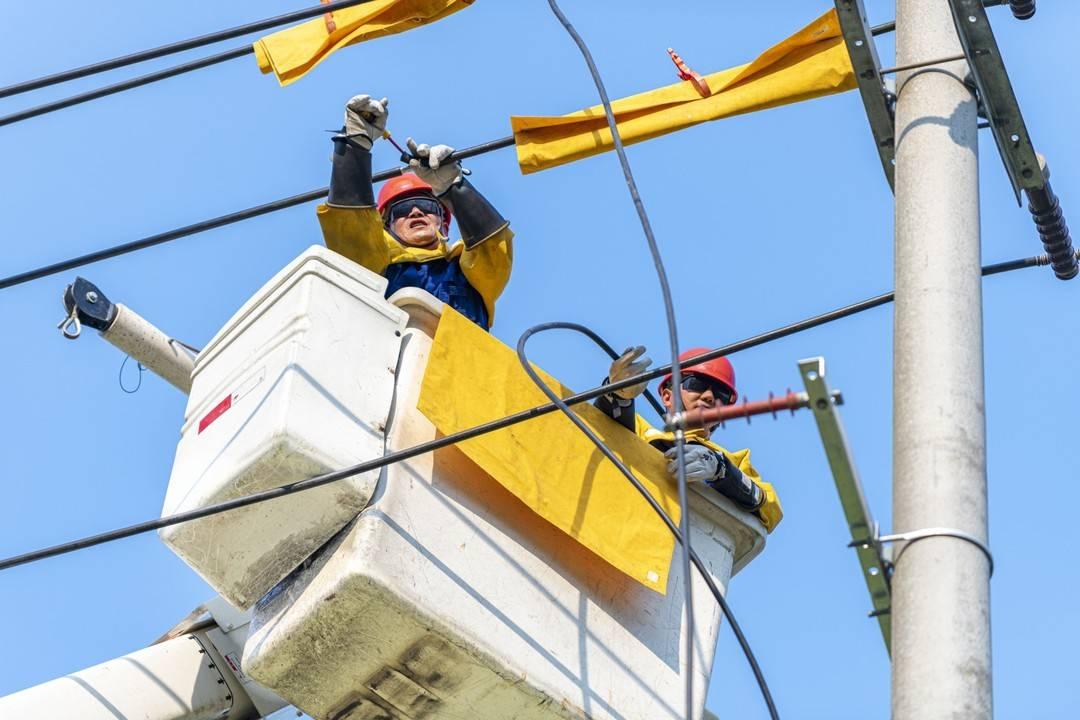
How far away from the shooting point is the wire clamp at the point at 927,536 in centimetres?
389

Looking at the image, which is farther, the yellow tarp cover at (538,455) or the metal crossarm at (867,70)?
the yellow tarp cover at (538,455)

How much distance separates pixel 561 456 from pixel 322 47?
7.33 ft

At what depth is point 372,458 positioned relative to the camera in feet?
18.6

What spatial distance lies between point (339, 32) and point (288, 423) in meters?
2.43

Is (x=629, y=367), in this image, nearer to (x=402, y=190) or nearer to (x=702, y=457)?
(x=702, y=457)

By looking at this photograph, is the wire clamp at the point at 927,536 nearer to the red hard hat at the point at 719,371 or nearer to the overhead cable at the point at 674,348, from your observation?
the overhead cable at the point at 674,348

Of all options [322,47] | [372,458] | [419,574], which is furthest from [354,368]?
[322,47]

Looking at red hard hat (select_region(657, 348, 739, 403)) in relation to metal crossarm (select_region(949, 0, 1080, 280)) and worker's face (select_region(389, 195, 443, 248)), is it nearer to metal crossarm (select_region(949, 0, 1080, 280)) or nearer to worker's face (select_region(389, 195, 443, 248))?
worker's face (select_region(389, 195, 443, 248))

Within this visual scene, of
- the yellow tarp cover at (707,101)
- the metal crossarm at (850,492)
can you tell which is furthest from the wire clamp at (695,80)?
the metal crossarm at (850,492)

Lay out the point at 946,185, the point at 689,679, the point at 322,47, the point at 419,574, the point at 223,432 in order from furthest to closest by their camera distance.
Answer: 1. the point at 322,47
2. the point at 223,432
3. the point at 419,574
4. the point at 946,185
5. the point at 689,679

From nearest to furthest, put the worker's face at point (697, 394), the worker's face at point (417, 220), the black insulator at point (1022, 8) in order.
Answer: the black insulator at point (1022, 8) < the worker's face at point (417, 220) < the worker's face at point (697, 394)

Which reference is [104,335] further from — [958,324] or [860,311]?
[958,324]

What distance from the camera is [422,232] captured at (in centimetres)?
750

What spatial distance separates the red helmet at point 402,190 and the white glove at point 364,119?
0.91 metres
